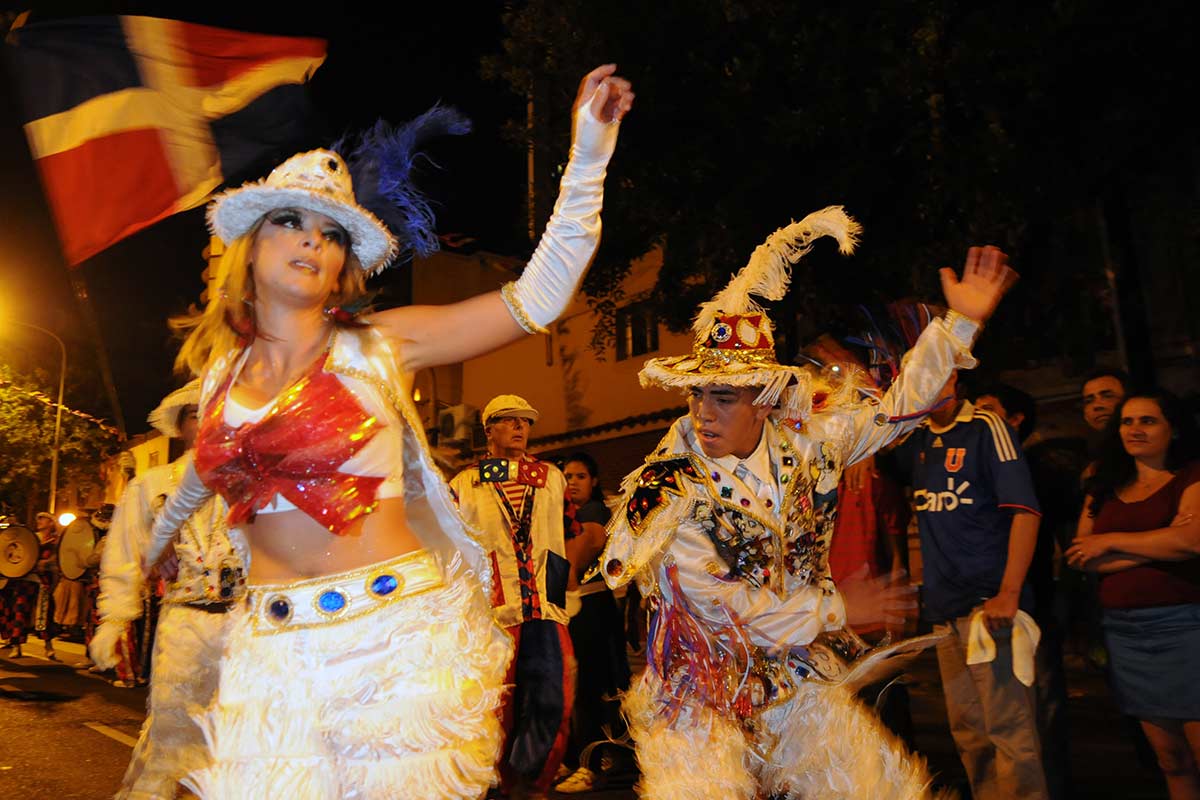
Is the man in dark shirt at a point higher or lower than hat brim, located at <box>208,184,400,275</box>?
lower

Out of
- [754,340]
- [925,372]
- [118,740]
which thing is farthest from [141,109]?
[118,740]

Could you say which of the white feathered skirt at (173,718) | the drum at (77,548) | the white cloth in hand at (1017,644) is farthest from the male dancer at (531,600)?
the drum at (77,548)

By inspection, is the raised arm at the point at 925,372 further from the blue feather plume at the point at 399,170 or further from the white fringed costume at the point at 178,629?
the white fringed costume at the point at 178,629

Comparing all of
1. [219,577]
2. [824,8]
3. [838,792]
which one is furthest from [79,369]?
[838,792]

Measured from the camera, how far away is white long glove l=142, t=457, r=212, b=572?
2801 mm

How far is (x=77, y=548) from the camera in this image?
45.5ft

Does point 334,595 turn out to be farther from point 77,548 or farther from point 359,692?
point 77,548

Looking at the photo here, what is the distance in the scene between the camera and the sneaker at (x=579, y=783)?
622 cm

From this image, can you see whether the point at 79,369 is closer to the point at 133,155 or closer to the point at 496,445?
the point at 496,445

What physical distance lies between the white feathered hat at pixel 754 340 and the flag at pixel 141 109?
171 cm

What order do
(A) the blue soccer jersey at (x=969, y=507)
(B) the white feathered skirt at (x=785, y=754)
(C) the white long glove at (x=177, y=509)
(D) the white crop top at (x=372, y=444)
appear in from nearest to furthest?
(D) the white crop top at (x=372, y=444) < (C) the white long glove at (x=177, y=509) < (B) the white feathered skirt at (x=785, y=754) < (A) the blue soccer jersey at (x=969, y=507)

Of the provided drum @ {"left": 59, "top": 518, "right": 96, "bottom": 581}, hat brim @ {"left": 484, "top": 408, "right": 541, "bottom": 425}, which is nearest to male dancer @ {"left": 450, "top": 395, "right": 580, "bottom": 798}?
hat brim @ {"left": 484, "top": 408, "right": 541, "bottom": 425}

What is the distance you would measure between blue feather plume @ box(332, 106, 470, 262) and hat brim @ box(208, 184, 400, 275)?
0.09m

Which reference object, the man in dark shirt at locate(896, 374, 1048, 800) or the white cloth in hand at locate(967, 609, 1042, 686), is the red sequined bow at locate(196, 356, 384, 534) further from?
the white cloth in hand at locate(967, 609, 1042, 686)
